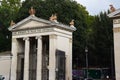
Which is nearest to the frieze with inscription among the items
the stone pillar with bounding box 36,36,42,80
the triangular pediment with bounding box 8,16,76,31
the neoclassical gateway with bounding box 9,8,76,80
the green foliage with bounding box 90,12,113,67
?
the neoclassical gateway with bounding box 9,8,76,80

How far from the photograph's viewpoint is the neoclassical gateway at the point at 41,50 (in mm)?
39438

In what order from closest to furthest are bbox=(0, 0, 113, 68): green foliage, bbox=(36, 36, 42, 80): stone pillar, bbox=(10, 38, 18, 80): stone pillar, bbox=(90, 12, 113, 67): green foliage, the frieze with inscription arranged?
bbox=(36, 36, 42, 80): stone pillar
the frieze with inscription
bbox=(10, 38, 18, 80): stone pillar
bbox=(90, 12, 113, 67): green foliage
bbox=(0, 0, 113, 68): green foliage

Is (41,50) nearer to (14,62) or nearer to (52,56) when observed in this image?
(52,56)

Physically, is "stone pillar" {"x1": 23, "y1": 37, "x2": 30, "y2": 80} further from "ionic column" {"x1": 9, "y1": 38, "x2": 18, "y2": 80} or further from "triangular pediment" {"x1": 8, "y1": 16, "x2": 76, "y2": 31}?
"ionic column" {"x1": 9, "y1": 38, "x2": 18, "y2": 80}

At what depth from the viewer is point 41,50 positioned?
40.4 metres

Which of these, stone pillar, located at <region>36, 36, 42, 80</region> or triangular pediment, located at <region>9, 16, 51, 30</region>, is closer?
stone pillar, located at <region>36, 36, 42, 80</region>

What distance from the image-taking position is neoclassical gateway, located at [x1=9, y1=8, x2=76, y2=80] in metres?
39.4

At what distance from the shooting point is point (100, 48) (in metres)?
55.0

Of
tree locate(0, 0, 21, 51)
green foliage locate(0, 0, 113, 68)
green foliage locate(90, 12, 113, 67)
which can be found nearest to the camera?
green foliage locate(90, 12, 113, 67)

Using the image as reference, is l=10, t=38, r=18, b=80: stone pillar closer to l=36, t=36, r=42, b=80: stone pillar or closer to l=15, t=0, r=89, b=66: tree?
l=36, t=36, r=42, b=80: stone pillar

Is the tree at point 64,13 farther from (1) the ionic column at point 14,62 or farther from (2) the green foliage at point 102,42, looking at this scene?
(1) the ionic column at point 14,62

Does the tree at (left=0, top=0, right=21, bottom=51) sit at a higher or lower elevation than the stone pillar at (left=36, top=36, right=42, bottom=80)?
higher

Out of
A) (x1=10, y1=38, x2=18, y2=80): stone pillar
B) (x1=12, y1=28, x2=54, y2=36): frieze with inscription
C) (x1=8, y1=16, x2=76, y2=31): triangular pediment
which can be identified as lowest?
(x1=10, y1=38, x2=18, y2=80): stone pillar

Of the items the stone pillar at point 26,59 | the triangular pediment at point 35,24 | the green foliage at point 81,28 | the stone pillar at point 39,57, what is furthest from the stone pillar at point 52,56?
the green foliage at point 81,28
